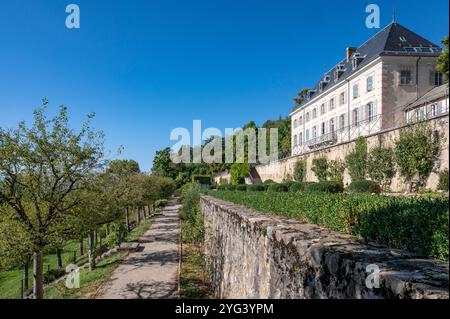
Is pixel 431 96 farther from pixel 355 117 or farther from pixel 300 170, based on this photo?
pixel 300 170

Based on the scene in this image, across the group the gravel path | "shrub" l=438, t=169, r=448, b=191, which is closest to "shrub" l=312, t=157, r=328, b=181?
"shrub" l=438, t=169, r=448, b=191

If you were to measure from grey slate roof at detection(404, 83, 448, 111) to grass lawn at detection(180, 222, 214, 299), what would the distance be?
1853 cm

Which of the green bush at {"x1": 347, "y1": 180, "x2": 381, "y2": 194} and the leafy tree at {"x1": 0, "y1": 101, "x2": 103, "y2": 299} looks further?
the green bush at {"x1": 347, "y1": 180, "x2": 381, "y2": 194}

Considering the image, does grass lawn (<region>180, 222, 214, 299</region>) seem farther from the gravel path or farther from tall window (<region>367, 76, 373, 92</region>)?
tall window (<region>367, 76, 373, 92</region>)

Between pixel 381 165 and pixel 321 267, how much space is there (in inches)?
613

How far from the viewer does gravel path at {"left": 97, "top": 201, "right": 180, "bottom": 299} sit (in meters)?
11.4

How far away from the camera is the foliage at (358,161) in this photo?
18562 millimetres

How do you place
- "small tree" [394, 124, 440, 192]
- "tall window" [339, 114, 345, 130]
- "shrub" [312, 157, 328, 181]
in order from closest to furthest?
"small tree" [394, 124, 440, 192] < "shrub" [312, 157, 328, 181] < "tall window" [339, 114, 345, 130]

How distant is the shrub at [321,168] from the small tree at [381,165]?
5.45m

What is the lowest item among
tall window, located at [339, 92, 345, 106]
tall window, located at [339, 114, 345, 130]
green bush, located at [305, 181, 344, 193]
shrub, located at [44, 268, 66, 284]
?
shrub, located at [44, 268, 66, 284]

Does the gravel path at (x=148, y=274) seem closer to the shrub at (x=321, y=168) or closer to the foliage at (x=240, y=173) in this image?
the shrub at (x=321, y=168)

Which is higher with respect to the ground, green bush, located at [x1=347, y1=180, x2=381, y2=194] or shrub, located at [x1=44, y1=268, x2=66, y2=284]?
green bush, located at [x1=347, y1=180, x2=381, y2=194]
